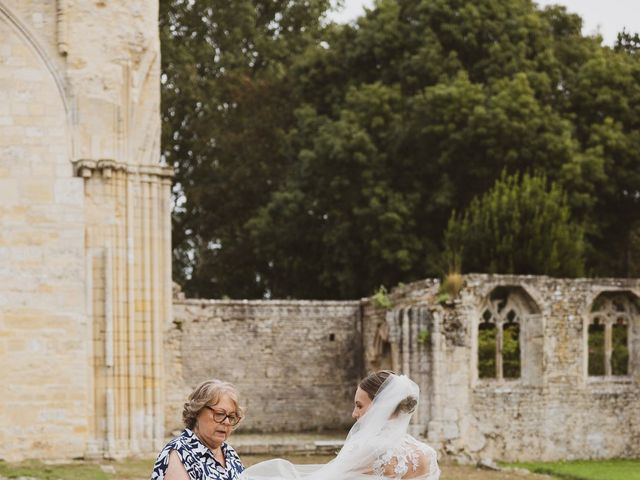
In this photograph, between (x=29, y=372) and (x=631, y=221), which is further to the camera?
(x=631, y=221)

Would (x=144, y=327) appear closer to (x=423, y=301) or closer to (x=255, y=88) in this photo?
(x=423, y=301)

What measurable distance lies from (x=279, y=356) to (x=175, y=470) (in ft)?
72.0

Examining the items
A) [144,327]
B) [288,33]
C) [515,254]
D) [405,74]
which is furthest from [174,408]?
[288,33]

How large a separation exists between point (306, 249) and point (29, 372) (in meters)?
14.4

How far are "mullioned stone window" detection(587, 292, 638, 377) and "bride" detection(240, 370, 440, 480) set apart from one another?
17.9 metres

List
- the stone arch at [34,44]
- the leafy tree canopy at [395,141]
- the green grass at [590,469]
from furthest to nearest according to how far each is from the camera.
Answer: the leafy tree canopy at [395,141]
the stone arch at [34,44]
the green grass at [590,469]

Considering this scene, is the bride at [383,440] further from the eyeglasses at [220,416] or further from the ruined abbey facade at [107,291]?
the ruined abbey facade at [107,291]

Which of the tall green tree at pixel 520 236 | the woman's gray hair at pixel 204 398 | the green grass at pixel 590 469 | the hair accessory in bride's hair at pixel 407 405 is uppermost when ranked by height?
the tall green tree at pixel 520 236

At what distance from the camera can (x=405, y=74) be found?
32188mm

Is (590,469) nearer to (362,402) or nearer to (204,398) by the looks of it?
(362,402)

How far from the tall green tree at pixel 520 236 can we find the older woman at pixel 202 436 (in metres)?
21.5

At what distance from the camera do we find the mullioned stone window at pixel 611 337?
80.4 feet

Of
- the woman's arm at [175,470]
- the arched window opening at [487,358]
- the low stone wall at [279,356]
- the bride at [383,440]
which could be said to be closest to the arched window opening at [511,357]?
the arched window opening at [487,358]

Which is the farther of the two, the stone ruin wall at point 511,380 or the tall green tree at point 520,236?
the tall green tree at point 520,236
